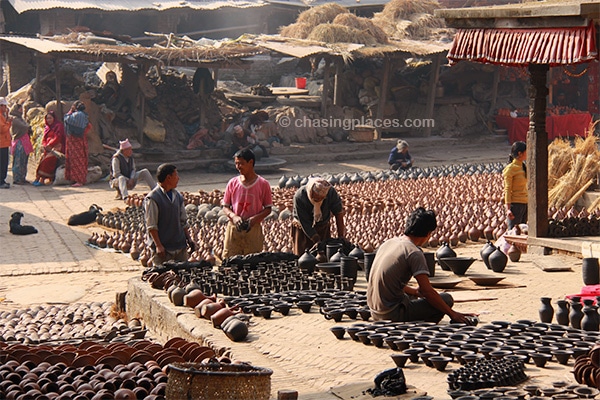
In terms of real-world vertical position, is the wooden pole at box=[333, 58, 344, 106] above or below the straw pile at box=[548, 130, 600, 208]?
above

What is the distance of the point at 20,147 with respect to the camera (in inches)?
772

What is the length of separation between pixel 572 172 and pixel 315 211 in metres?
4.90

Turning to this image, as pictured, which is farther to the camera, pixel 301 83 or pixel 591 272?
pixel 301 83

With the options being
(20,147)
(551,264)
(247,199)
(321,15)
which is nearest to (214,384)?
(247,199)

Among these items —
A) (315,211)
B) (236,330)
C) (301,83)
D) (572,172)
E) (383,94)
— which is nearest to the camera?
(236,330)

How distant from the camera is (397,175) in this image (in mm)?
18797

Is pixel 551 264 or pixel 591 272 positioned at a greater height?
pixel 591 272

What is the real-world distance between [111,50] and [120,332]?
12.5m

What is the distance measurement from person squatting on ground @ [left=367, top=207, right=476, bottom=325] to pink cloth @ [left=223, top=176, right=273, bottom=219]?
2.48 metres

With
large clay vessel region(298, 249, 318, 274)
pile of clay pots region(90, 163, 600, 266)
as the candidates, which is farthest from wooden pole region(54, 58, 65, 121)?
large clay vessel region(298, 249, 318, 274)

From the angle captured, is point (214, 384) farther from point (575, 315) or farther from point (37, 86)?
point (37, 86)

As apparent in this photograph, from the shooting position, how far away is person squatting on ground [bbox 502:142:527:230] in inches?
472

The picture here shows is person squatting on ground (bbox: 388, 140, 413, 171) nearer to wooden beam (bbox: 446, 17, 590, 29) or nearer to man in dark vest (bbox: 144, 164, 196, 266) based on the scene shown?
wooden beam (bbox: 446, 17, 590, 29)

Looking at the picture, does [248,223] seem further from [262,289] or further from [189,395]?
[189,395]
